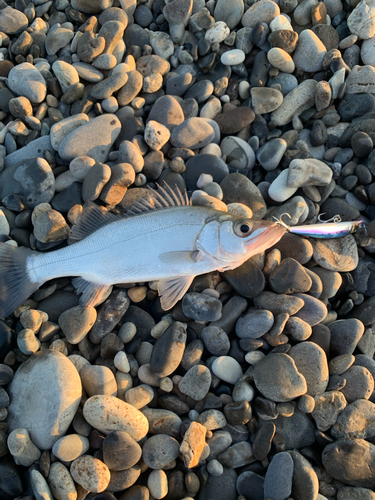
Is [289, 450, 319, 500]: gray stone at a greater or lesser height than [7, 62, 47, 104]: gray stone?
lesser

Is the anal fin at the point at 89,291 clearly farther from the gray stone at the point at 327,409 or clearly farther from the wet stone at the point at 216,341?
the gray stone at the point at 327,409

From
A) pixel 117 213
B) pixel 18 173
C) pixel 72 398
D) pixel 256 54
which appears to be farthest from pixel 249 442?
pixel 256 54

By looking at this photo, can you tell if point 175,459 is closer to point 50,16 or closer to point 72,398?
point 72,398

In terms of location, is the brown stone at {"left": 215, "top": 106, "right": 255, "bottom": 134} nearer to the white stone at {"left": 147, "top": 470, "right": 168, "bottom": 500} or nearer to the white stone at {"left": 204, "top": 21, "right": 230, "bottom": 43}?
the white stone at {"left": 204, "top": 21, "right": 230, "bottom": 43}

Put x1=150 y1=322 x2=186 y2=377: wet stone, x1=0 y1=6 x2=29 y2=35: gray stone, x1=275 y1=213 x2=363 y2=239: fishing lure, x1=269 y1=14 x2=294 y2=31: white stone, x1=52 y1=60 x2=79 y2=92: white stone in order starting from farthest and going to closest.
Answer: x1=0 y1=6 x2=29 y2=35: gray stone, x1=269 y1=14 x2=294 y2=31: white stone, x1=52 y1=60 x2=79 y2=92: white stone, x1=275 y1=213 x2=363 y2=239: fishing lure, x1=150 y1=322 x2=186 y2=377: wet stone

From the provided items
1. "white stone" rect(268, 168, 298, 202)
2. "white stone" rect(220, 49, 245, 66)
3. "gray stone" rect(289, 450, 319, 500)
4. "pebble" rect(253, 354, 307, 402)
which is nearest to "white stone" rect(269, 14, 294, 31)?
"white stone" rect(220, 49, 245, 66)

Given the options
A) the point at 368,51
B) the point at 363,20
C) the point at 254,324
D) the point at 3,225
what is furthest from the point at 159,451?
the point at 363,20

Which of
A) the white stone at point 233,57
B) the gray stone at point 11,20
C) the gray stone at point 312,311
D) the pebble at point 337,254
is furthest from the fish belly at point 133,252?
the gray stone at point 11,20
